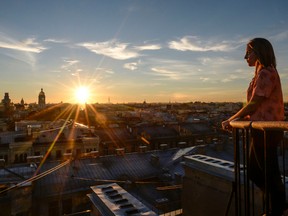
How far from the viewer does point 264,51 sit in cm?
306

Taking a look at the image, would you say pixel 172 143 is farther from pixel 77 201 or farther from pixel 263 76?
pixel 263 76

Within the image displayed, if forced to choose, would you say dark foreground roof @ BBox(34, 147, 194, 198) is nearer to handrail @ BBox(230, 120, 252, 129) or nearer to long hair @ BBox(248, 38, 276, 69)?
handrail @ BBox(230, 120, 252, 129)

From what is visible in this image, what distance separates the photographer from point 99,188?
19.9 feet

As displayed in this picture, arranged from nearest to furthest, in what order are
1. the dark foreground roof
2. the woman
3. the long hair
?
the woman
the long hair
the dark foreground roof

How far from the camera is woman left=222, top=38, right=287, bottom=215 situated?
2.87m

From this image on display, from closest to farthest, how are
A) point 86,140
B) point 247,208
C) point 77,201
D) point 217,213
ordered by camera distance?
point 247,208
point 217,213
point 77,201
point 86,140

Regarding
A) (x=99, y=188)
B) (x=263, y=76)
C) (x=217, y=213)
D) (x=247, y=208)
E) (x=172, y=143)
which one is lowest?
(x=172, y=143)

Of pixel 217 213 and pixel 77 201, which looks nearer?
pixel 217 213

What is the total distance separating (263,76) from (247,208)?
1.56 metres

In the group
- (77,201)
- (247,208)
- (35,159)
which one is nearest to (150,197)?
(77,201)

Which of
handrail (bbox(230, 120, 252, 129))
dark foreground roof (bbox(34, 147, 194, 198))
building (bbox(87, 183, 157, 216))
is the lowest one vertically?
dark foreground roof (bbox(34, 147, 194, 198))

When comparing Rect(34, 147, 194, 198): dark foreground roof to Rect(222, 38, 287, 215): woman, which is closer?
Rect(222, 38, 287, 215): woman

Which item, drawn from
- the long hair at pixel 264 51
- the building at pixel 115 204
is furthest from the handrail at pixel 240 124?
the building at pixel 115 204

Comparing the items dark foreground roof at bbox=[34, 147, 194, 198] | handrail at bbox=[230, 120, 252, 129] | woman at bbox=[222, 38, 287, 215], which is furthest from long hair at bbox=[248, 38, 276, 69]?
dark foreground roof at bbox=[34, 147, 194, 198]
